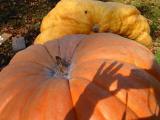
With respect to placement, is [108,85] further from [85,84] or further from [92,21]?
[92,21]

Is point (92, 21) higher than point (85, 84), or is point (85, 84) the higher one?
point (85, 84)

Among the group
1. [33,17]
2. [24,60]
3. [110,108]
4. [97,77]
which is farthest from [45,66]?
[33,17]

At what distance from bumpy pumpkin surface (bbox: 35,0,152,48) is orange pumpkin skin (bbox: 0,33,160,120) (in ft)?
5.66

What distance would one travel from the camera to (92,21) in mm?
4980

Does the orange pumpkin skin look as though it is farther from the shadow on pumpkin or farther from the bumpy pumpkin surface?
the bumpy pumpkin surface

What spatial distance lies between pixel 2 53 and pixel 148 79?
317 centimetres

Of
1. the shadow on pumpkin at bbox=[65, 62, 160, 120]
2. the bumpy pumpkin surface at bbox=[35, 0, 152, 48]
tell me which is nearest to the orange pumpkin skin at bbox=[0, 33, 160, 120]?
the shadow on pumpkin at bbox=[65, 62, 160, 120]

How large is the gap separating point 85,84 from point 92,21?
2361mm

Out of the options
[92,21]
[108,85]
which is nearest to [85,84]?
[108,85]

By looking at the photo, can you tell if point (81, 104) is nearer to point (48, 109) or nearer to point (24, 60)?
point (48, 109)

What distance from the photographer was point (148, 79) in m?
2.84

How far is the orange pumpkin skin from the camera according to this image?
2.62 m

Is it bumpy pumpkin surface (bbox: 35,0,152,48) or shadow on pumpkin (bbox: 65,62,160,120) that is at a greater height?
shadow on pumpkin (bbox: 65,62,160,120)

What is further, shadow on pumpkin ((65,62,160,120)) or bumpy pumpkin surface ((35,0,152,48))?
bumpy pumpkin surface ((35,0,152,48))
